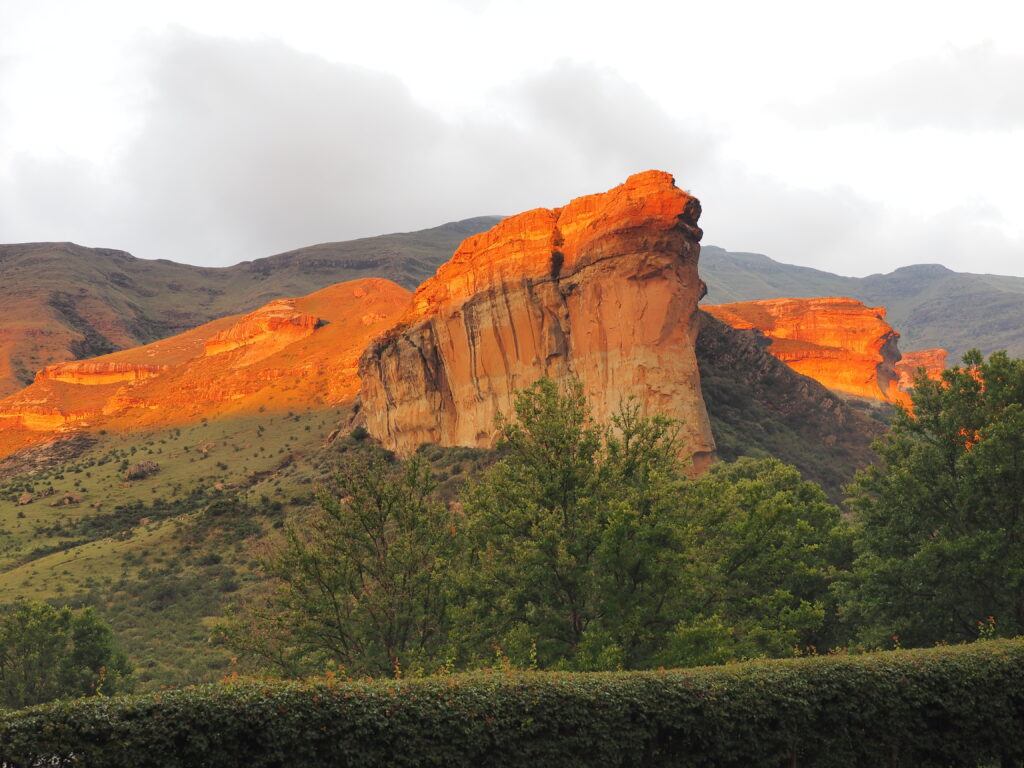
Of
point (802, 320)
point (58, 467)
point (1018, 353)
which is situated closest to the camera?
point (58, 467)

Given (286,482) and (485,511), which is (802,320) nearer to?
(286,482)

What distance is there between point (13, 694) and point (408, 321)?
54926 millimetres

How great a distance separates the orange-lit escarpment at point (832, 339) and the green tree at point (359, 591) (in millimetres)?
115614

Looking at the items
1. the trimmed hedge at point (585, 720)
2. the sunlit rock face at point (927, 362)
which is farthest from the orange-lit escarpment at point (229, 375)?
the sunlit rock face at point (927, 362)

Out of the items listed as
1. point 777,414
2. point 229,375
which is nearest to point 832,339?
point 777,414

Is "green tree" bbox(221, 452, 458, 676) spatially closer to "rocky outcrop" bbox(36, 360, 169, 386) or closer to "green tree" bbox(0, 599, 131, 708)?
"green tree" bbox(0, 599, 131, 708)

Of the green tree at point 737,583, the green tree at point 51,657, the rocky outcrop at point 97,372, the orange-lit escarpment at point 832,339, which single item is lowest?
the green tree at point 51,657

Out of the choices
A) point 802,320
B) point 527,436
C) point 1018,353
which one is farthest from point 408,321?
point 1018,353

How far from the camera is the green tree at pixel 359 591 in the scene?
20.5 meters

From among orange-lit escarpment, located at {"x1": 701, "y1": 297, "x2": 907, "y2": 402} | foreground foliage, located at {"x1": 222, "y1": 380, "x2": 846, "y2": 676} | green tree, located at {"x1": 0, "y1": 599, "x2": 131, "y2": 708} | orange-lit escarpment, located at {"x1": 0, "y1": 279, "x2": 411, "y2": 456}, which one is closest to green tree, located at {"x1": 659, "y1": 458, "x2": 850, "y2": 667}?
foreground foliage, located at {"x1": 222, "y1": 380, "x2": 846, "y2": 676}

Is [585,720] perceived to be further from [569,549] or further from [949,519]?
[949,519]

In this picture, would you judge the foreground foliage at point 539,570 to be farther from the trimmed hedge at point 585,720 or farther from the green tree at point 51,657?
A: the green tree at point 51,657

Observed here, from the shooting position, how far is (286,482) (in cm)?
7869

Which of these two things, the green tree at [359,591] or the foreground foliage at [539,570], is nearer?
the foreground foliage at [539,570]
